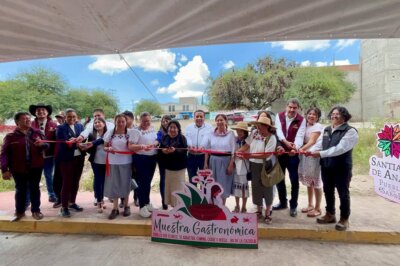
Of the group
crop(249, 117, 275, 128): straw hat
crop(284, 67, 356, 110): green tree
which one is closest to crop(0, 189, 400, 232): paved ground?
crop(249, 117, 275, 128): straw hat

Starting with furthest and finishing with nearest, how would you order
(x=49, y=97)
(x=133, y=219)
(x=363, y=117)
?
(x=363, y=117) → (x=49, y=97) → (x=133, y=219)

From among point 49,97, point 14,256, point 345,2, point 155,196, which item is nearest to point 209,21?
point 345,2

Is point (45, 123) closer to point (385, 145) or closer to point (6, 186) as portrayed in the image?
point (6, 186)

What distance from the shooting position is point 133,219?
4.27 m

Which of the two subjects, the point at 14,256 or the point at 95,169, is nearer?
the point at 14,256

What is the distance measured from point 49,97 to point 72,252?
99.3 feet

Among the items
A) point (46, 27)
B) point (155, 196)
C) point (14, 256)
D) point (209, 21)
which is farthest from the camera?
point (155, 196)

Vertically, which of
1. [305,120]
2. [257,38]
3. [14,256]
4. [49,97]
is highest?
[49,97]

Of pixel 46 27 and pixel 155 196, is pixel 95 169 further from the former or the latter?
pixel 46 27

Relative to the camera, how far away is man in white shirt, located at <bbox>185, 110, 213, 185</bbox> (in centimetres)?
442

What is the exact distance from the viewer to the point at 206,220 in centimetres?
336

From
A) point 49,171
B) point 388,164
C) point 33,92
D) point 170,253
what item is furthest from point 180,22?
point 33,92

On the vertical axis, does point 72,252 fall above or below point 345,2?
below

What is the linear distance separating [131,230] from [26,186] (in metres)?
1.79
